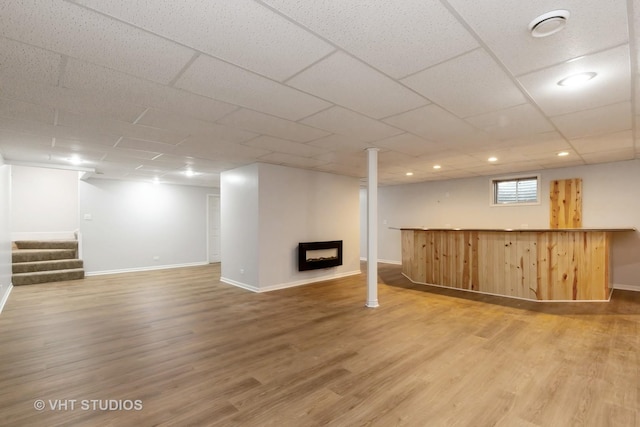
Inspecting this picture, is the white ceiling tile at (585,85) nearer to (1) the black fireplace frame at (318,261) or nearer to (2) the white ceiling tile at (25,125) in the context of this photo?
(1) the black fireplace frame at (318,261)

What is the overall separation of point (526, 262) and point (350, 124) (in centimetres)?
391

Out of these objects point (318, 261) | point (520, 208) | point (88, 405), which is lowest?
point (88, 405)

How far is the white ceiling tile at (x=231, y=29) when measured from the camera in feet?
5.29

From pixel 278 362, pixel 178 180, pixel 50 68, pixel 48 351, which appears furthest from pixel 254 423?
pixel 178 180

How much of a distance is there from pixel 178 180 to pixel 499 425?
826 cm

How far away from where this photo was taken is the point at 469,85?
2.58m

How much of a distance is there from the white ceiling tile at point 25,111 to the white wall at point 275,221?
10.1 feet

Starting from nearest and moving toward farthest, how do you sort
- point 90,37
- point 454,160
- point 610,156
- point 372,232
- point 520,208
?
point 90,37 < point 372,232 < point 610,156 < point 454,160 < point 520,208

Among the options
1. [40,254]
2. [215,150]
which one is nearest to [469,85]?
[215,150]

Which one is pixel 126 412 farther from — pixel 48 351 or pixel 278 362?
pixel 48 351

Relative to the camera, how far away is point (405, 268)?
695cm

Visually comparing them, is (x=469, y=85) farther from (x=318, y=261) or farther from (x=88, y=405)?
(x=318, y=261)

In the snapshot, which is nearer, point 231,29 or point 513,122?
point 231,29

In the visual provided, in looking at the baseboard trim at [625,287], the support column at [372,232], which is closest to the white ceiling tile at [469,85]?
the support column at [372,232]
